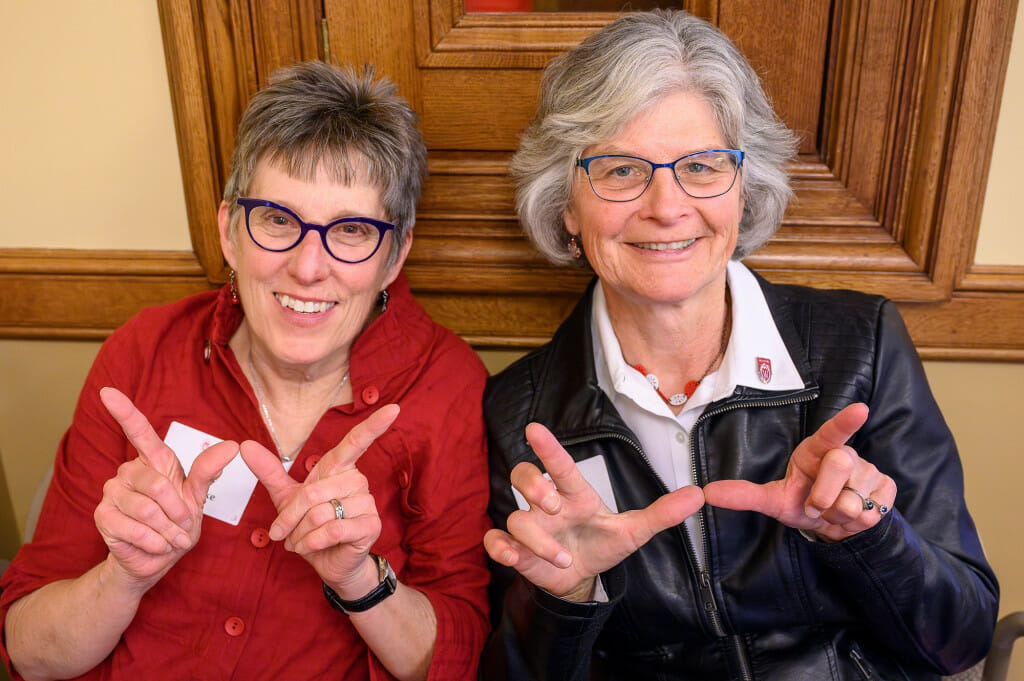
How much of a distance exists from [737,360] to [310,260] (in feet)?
2.67

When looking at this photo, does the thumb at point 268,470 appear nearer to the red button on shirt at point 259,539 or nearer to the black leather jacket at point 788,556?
the red button on shirt at point 259,539

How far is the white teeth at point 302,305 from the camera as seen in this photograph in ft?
5.10

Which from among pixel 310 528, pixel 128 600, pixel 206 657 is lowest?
pixel 206 657

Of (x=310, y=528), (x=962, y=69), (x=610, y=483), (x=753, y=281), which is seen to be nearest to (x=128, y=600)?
(x=310, y=528)

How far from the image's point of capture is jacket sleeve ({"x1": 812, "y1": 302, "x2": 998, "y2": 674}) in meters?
1.27

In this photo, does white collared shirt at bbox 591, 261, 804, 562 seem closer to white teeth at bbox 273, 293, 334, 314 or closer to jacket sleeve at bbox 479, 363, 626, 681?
jacket sleeve at bbox 479, 363, 626, 681

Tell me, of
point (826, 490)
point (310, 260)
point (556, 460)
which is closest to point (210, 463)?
point (310, 260)

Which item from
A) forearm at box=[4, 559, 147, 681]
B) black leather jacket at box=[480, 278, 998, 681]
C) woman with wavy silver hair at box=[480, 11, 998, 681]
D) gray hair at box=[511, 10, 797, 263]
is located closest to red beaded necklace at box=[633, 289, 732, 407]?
woman with wavy silver hair at box=[480, 11, 998, 681]

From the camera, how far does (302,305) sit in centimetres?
155

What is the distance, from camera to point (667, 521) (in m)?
1.17

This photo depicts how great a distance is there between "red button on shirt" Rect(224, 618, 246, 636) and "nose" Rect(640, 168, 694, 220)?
1082 mm

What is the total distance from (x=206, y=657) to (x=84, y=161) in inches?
50.4

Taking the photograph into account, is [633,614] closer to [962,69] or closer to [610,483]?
[610,483]

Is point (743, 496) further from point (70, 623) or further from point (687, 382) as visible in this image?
point (70, 623)
